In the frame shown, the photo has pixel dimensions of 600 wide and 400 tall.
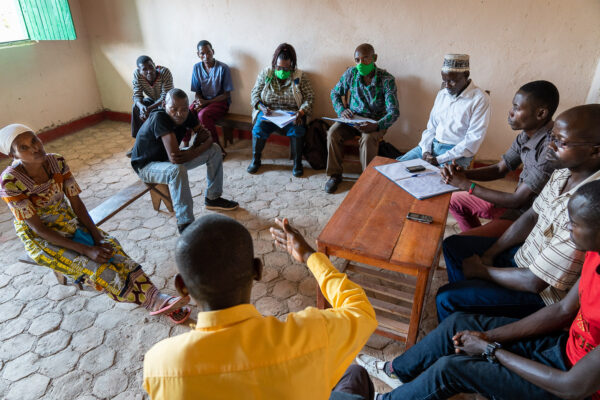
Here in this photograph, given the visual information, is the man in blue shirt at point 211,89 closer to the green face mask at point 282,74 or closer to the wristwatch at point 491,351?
the green face mask at point 282,74

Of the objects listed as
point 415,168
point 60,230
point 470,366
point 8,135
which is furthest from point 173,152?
point 470,366

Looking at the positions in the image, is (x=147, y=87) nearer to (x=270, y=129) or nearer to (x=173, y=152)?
(x=270, y=129)

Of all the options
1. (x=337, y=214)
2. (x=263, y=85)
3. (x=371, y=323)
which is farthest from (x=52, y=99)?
(x=371, y=323)

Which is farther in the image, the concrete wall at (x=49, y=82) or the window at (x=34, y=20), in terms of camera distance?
the concrete wall at (x=49, y=82)

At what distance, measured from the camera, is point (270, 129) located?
451cm

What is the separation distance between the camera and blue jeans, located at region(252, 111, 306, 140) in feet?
14.3

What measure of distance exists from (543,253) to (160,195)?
309 cm

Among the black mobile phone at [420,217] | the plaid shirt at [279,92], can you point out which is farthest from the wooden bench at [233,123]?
the black mobile phone at [420,217]

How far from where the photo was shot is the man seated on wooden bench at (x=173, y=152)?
10.4 feet

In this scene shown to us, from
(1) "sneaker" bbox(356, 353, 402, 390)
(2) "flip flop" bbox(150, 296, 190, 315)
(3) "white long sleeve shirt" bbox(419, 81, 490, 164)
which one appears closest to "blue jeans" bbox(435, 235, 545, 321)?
(1) "sneaker" bbox(356, 353, 402, 390)

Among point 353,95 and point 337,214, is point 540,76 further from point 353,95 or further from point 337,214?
point 337,214

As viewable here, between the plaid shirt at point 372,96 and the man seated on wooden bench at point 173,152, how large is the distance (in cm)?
166

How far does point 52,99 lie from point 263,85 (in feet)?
10.5

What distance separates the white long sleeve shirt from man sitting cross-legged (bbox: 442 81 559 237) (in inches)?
21.8
